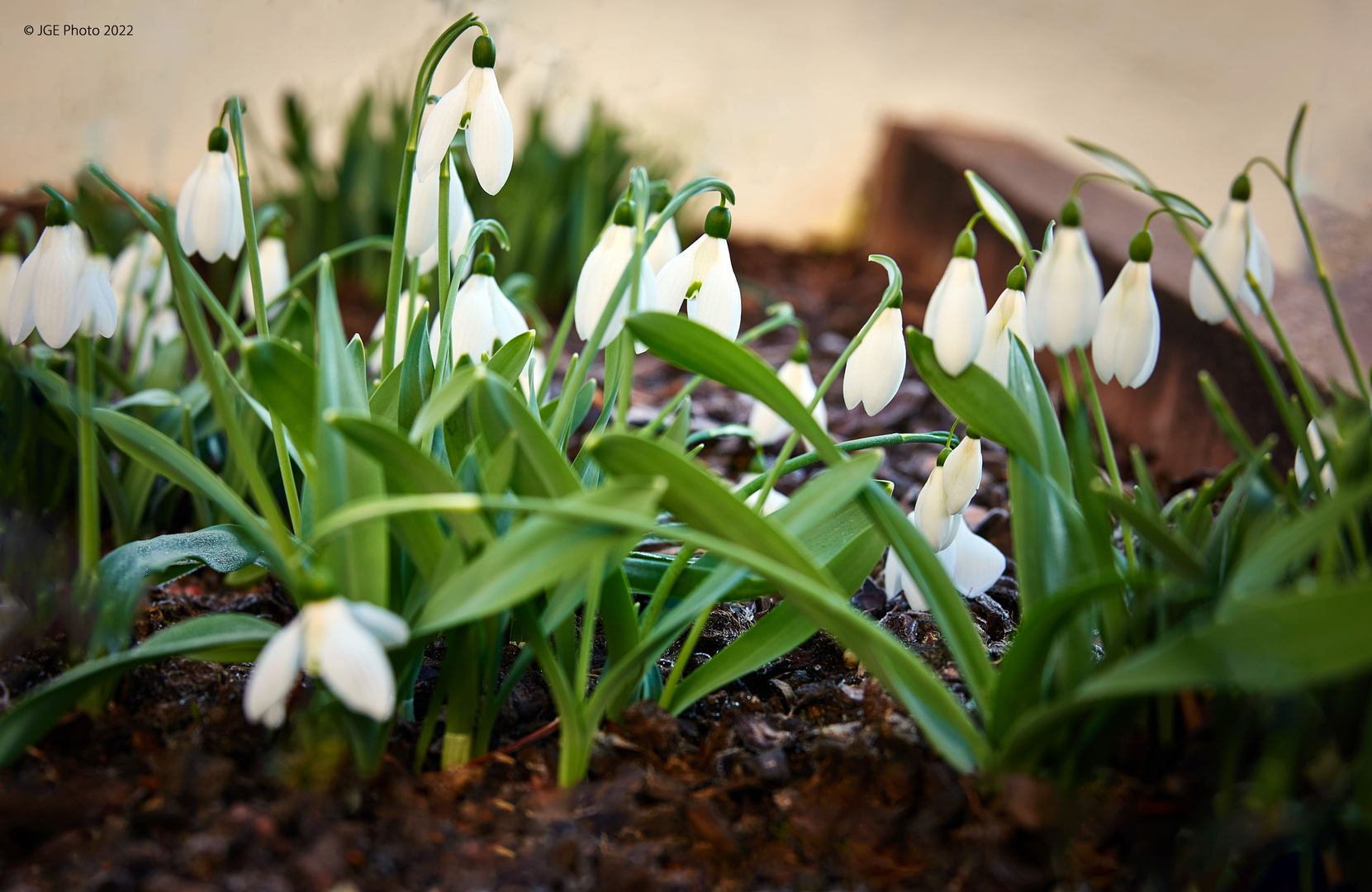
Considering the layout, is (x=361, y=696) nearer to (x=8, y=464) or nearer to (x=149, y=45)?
(x=8, y=464)

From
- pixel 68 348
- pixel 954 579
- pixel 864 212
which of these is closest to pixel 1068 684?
pixel 954 579

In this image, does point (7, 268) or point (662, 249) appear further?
point (7, 268)

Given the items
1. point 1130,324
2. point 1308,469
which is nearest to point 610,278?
point 1130,324

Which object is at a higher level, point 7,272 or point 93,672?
point 7,272

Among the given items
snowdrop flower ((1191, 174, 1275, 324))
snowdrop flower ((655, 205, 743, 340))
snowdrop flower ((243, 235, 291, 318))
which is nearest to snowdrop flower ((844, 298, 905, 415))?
snowdrop flower ((655, 205, 743, 340))

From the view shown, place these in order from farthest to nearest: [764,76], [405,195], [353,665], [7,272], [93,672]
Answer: [764,76], [7,272], [405,195], [93,672], [353,665]

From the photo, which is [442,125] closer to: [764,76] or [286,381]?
[286,381]

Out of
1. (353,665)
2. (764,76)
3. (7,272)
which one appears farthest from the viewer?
(764,76)

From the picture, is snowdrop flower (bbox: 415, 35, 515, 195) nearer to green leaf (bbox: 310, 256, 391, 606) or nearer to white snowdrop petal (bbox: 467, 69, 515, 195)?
white snowdrop petal (bbox: 467, 69, 515, 195)

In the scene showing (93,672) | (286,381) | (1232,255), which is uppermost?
(1232,255)
